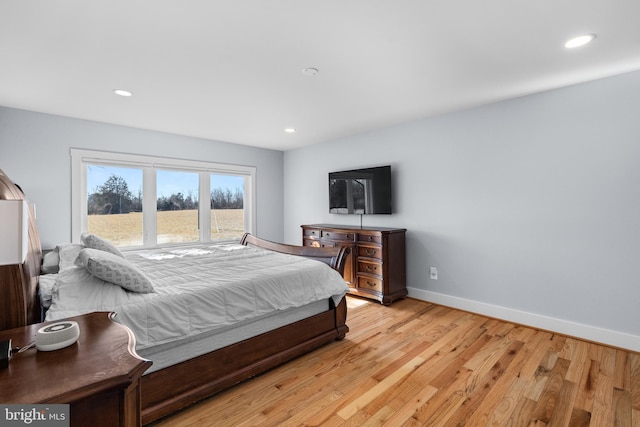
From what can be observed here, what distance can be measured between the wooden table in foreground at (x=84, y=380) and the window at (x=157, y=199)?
3297 millimetres

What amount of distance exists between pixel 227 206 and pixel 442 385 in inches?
164

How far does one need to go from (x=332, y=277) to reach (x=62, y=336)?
1.98 metres

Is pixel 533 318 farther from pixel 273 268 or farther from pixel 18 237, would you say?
pixel 18 237

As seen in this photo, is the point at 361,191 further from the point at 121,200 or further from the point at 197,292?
the point at 121,200

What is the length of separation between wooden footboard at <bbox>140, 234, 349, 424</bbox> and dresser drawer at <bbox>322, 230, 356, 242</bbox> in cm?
115

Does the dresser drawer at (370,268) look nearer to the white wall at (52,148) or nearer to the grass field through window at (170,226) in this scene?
the grass field through window at (170,226)

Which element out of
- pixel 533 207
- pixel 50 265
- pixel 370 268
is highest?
pixel 533 207

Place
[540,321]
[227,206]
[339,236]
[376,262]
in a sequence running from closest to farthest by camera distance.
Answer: [540,321] → [376,262] → [339,236] → [227,206]

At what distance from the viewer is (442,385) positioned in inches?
83.2

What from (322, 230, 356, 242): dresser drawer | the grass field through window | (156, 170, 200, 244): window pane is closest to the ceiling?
(156, 170, 200, 244): window pane

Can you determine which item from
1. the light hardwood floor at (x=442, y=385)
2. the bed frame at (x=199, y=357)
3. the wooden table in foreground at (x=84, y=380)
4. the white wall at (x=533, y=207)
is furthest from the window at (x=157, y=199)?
the wooden table in foreground at (x=84, y=380)

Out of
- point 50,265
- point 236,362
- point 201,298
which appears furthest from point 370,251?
point 50,265

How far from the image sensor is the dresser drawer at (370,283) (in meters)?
3.82

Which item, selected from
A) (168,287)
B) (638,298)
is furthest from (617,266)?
(168,287)
